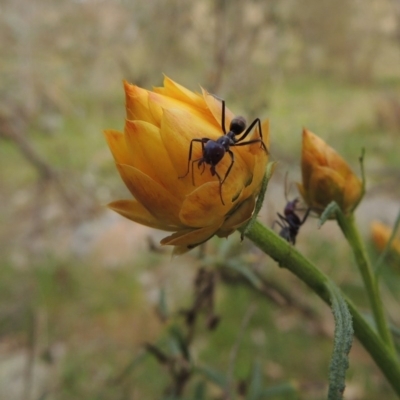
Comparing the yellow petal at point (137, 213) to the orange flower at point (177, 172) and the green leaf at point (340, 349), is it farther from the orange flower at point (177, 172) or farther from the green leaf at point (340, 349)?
the green leaf at point (340, 349)

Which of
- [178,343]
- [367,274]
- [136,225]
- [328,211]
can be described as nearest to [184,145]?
[328,211]

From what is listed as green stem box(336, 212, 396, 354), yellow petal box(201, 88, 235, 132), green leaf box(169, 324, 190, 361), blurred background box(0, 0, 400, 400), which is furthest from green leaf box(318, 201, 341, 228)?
green leaf box(169, 324, 190, 361)

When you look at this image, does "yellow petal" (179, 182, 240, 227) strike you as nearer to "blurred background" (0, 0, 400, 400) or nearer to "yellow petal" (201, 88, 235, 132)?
"yellow petal" (201, 88, 235, 132)

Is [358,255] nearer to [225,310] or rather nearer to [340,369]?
[340,369]

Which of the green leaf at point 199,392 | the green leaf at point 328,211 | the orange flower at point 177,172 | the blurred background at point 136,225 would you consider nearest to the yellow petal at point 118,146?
the orange flower at point 177,172

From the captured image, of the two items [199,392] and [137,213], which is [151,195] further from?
[199,392]

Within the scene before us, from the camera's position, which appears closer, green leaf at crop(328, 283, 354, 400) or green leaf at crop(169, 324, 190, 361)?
green leaf at crop(328, 283, 354, 400)
